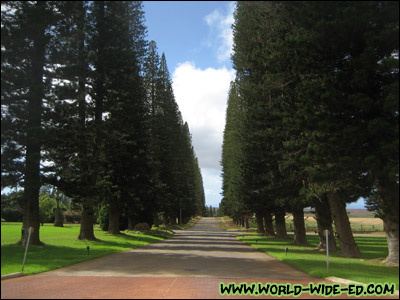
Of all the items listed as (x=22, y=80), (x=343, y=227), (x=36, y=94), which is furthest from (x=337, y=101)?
(x=36, y=94)

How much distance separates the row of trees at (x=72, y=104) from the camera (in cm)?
937

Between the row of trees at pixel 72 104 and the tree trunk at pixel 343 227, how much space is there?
13.0 metres

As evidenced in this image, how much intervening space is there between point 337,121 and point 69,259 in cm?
1153

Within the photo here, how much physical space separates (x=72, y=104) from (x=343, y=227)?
14559mm

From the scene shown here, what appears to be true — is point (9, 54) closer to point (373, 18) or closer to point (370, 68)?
point (373, 18)

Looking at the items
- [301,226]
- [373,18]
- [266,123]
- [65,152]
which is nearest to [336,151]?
[373,18]

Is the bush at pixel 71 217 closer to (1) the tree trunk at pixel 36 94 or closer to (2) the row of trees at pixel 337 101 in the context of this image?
(2) the row of trees at pixel 337 101

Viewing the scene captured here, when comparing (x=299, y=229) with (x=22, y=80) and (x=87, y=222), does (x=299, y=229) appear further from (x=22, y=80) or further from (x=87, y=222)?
(x=22, y=80)

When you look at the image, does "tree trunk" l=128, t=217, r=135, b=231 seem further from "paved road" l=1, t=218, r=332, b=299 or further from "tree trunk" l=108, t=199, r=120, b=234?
"paved road" l=1, t=218, r=332, b=299

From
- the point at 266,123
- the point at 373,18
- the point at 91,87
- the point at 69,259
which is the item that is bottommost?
the point at 69,259

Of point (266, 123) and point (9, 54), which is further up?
point (266, 123)

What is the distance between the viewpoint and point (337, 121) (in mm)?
12141

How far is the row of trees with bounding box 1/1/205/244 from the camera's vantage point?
9.37 m

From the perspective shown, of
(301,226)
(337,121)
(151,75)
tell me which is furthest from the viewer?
(151,75)
